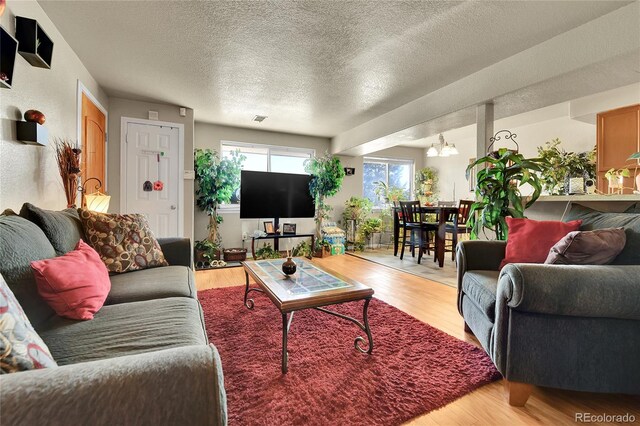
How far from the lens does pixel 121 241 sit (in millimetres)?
1979

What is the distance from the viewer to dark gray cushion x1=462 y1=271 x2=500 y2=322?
1530mm

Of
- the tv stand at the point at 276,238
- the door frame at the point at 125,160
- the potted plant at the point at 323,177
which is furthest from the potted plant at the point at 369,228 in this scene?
the door frame at the point at 125,160

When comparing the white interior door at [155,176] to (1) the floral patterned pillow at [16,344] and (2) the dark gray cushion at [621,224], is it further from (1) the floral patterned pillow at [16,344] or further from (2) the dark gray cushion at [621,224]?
(2) the dark gray cushion at [621,224]

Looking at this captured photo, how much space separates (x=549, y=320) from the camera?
50.8 inches

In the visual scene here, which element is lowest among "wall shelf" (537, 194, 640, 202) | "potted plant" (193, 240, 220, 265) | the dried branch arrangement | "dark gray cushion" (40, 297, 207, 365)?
"potted plant" (193, 240, 220, 265)

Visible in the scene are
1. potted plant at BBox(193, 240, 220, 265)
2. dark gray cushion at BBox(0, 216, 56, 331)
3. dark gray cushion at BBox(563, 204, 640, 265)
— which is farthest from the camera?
potted plant at BBox(193, 240, 220, 265)

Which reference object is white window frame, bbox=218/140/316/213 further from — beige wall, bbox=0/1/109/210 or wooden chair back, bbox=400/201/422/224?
beige wall, bbox=0/1/109/210

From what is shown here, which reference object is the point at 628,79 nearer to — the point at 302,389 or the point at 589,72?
the point at 589,72

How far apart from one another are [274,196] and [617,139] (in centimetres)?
481

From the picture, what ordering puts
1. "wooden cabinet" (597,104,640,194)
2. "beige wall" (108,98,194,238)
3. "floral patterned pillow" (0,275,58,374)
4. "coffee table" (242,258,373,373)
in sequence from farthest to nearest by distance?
"beige wall" (108,98,194,238) < "wooden cabinet" (597,104,640,194) < "coffee table" (242,258,373,373) < "floral patterned pillow" (0,275,58,374)

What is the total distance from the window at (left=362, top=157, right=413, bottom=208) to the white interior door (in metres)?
3.89

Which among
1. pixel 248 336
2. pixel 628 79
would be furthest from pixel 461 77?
pixel 248 336

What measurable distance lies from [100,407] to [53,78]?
2805 millimetres

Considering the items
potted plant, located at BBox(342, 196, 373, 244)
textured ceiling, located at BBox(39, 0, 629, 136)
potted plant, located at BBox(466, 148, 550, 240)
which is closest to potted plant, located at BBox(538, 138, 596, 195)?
potted plant, located at BBox(466, 148, 550, 240)
